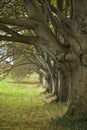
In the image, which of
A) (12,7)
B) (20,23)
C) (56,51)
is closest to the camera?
(20,23)

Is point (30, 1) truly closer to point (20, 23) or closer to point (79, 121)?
point (20, 23)

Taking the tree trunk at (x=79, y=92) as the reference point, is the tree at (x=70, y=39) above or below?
above

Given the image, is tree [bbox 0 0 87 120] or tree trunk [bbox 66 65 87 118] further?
tree trunk [bbox 66 65 87 118]

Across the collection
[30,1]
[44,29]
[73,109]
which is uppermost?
[30,1]

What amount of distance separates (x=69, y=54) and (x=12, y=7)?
16.0ft

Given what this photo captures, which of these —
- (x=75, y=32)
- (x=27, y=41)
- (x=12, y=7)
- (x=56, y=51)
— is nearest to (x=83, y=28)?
(x=75, y=32)

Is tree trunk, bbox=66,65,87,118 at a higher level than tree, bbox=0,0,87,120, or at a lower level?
lower

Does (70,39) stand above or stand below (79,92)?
above

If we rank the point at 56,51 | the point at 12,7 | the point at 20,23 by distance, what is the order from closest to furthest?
the point at 20,23 < the point at 56,51 < the point at 12,7

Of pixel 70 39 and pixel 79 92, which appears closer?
pixel 70 39

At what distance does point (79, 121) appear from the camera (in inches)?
558

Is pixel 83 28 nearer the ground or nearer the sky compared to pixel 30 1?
nearer the ground

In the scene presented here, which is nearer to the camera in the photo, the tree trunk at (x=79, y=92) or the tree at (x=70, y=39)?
the tree at (x=70, y=39)

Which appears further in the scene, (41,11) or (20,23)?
(41,11)
